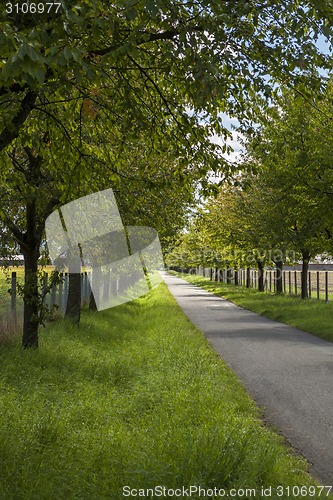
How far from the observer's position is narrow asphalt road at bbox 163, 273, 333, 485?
21.6ft

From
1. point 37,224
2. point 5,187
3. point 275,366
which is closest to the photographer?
point 5,187

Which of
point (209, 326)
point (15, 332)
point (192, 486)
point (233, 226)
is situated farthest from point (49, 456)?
point (233, 226)

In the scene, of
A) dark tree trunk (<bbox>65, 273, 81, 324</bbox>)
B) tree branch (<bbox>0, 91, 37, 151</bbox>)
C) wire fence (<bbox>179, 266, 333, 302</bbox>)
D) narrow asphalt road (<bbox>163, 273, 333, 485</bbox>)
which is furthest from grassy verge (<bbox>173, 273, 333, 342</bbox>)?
tree branch (<bbox>0, 91, 37, 151</bbox>)

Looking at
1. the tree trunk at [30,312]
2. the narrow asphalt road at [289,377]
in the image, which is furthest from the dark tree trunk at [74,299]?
the tree trunk at [30,312]

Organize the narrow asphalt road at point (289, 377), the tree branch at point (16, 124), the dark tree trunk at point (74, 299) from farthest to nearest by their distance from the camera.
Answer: the dark tree trunk at point (74, 299) → the narrow asphalt road at point (289, 377) → the tree branch at point (16, 124)

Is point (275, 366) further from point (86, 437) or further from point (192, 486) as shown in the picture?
point (192, 486)

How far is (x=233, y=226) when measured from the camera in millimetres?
33625

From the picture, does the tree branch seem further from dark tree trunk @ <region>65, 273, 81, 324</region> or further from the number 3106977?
dark tree trunk @ <region>65, 273, 81, 324</region>

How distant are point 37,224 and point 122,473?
7.94 m

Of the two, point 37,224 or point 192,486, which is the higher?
point 37,224

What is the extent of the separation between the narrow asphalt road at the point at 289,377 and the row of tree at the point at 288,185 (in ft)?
9.49

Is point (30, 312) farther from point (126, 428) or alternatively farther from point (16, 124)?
point (16, 124)

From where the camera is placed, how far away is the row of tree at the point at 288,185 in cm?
723

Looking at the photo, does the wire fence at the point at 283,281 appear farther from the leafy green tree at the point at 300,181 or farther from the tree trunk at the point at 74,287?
the tree trunk at the point at 74,287
